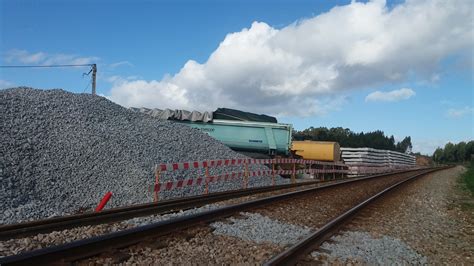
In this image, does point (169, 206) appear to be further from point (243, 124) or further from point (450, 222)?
point (243, 124)

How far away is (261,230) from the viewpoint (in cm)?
809

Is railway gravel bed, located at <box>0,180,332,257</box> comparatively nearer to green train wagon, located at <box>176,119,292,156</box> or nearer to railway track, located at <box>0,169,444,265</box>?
railway track, located at <box>0,169,444,265</box>

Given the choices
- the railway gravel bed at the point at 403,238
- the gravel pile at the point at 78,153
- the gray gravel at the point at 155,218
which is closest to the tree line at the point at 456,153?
the gravel pile at the point at 78,153

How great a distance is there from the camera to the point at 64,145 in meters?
14.9

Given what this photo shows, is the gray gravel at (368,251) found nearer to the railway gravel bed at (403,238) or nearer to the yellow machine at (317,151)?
the railway gravel bed at (403,238)

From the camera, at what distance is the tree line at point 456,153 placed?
16838 cm

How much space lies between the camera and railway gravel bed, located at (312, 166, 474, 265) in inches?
268

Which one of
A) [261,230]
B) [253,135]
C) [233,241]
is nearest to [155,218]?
[261,230]

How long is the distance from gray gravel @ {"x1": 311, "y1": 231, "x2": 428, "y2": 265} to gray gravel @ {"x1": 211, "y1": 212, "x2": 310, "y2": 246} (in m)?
0.67

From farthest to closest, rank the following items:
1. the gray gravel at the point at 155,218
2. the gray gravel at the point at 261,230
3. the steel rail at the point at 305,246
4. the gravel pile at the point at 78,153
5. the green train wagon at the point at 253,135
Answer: the green train wagon at the point at 253,135 < the gravel pile at the point at 78,153 < the gray gravel at the point at 155,218 < the gray gravel at the point at 261,230 < the steel rail at the point at 305,246

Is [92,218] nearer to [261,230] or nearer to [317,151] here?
[261,230]

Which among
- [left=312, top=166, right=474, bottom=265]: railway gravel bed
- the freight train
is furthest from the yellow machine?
[left=312, top=166, right=474, bottom=265]: railway gravel bed

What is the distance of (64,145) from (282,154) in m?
14.1

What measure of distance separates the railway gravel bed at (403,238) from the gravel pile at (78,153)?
6.45 metres
